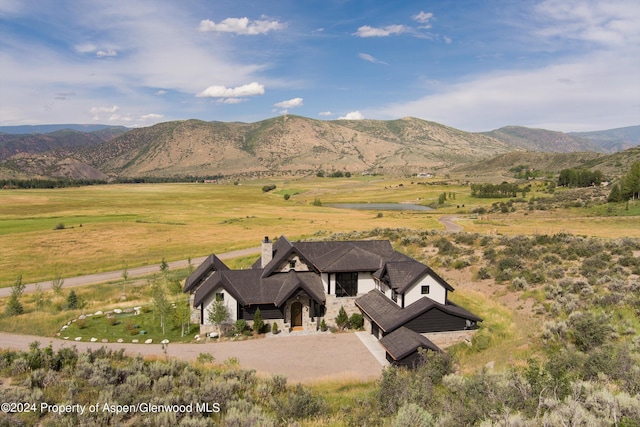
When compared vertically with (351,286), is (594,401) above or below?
above

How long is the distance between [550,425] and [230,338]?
2344 centimetres

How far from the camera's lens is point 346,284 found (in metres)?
31.7

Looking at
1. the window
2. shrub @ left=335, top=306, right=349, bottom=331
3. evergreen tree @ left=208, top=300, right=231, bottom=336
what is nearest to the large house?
the window

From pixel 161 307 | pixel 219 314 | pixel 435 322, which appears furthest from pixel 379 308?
pixel 161 307

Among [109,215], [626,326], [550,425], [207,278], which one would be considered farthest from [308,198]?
[550,425]

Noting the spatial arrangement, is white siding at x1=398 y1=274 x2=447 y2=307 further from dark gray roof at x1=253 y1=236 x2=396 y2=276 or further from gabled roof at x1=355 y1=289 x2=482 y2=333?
dark gray roof at x1=253 y1=236 x2=396 y2=276

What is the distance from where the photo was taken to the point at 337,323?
30172mm

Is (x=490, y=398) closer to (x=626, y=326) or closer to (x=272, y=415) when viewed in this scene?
(x=272, y=415)

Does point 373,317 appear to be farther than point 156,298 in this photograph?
No

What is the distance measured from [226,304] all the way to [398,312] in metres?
13.0

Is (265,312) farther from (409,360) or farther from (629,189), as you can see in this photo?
(629,189)

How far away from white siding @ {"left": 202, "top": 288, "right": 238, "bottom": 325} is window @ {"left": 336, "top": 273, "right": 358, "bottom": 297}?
8.29 meters

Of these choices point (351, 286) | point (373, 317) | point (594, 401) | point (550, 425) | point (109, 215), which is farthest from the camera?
point (109, 215)

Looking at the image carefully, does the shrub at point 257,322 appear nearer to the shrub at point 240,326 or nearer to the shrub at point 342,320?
the shrub at point 240,326
